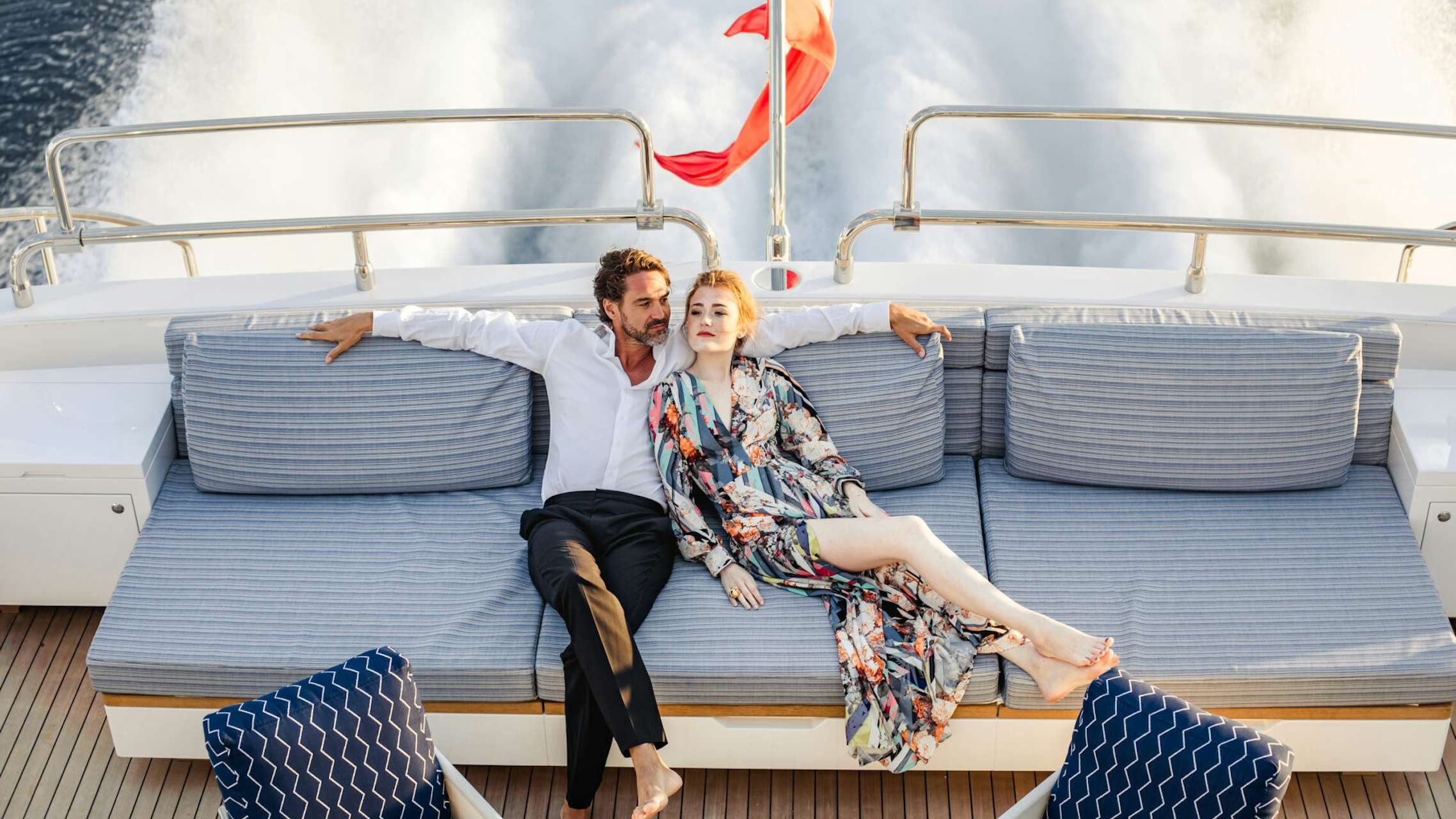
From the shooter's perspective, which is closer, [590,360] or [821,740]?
[821,740]

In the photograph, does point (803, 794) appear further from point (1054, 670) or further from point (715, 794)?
point (1054, 670)

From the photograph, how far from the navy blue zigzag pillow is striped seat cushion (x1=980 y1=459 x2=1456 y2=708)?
28cm

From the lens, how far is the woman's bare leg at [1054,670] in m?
1.99

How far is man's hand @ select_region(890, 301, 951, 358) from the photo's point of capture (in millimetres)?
2467

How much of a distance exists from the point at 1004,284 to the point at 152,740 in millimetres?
1976

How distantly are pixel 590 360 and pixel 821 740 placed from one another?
88 cm

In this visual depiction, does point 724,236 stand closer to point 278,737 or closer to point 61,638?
point 61,638

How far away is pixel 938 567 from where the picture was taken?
2.10m

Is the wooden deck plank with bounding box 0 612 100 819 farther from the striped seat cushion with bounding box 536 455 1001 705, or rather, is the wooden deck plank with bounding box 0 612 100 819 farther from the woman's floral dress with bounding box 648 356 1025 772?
the woman's floral dress with bounding box 648 356 1025 772

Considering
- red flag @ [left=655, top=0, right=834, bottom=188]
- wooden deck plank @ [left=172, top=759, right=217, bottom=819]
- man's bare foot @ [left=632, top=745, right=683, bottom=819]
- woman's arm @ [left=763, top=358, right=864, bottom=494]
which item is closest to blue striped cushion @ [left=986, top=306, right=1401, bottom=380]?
woman's arm @ [left=763, top=358, right=864, bottom=494]

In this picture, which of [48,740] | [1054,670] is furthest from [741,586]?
[48,740]

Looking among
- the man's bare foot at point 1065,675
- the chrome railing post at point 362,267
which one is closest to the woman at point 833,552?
the man's bare foot at point 1065,675

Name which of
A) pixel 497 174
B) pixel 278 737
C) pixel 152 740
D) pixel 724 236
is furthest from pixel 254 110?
pixel 278 737

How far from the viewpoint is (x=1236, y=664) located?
80.5 inches
